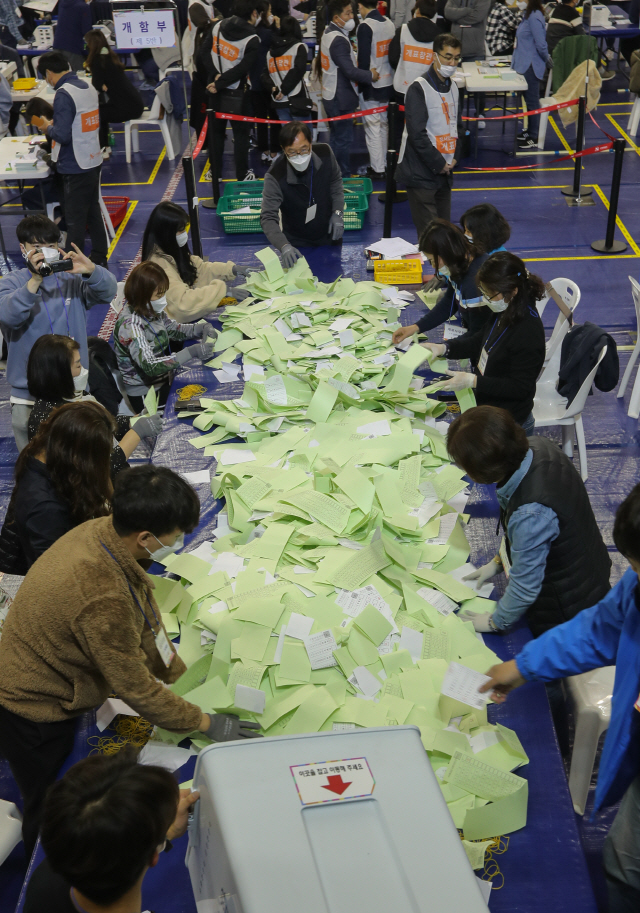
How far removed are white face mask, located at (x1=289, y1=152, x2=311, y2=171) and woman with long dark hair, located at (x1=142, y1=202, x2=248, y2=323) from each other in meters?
1.12

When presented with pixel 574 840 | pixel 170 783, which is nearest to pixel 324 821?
pixel 170 783

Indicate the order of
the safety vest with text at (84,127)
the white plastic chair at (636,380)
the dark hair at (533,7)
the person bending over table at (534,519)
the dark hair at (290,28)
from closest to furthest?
the person bending over table at (534,519) → the white plastic chair at (636,380) → the safety vest with text at (84,127) → the dark hair at (290,28) → the dark hair at (533,7)

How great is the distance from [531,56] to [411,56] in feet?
A: 7.09

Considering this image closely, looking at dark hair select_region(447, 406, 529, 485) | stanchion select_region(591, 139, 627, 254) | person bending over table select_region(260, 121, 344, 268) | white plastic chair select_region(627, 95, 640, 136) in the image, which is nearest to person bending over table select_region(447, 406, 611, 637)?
dark hair select_region(447, 406, 529, 485)

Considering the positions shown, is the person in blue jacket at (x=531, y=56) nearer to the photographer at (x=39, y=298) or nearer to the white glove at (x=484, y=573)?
the photographer at (x=39, y=298)

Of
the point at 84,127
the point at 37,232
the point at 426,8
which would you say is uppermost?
the point at 426,8

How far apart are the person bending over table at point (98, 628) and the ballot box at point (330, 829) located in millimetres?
640

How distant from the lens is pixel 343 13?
882cm

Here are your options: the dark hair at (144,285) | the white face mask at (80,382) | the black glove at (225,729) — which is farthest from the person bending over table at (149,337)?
the black glove at (225,729)

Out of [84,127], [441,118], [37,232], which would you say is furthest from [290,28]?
[37,232]

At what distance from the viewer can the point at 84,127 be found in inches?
280

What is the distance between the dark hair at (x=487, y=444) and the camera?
2768 mm

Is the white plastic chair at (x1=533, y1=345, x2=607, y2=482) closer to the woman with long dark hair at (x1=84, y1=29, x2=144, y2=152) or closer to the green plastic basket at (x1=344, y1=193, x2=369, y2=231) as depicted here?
the green plastic basket at (x1=344, y1=193, x2=369, y2=231)

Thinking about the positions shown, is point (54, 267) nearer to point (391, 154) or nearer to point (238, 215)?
point (238, 215)
